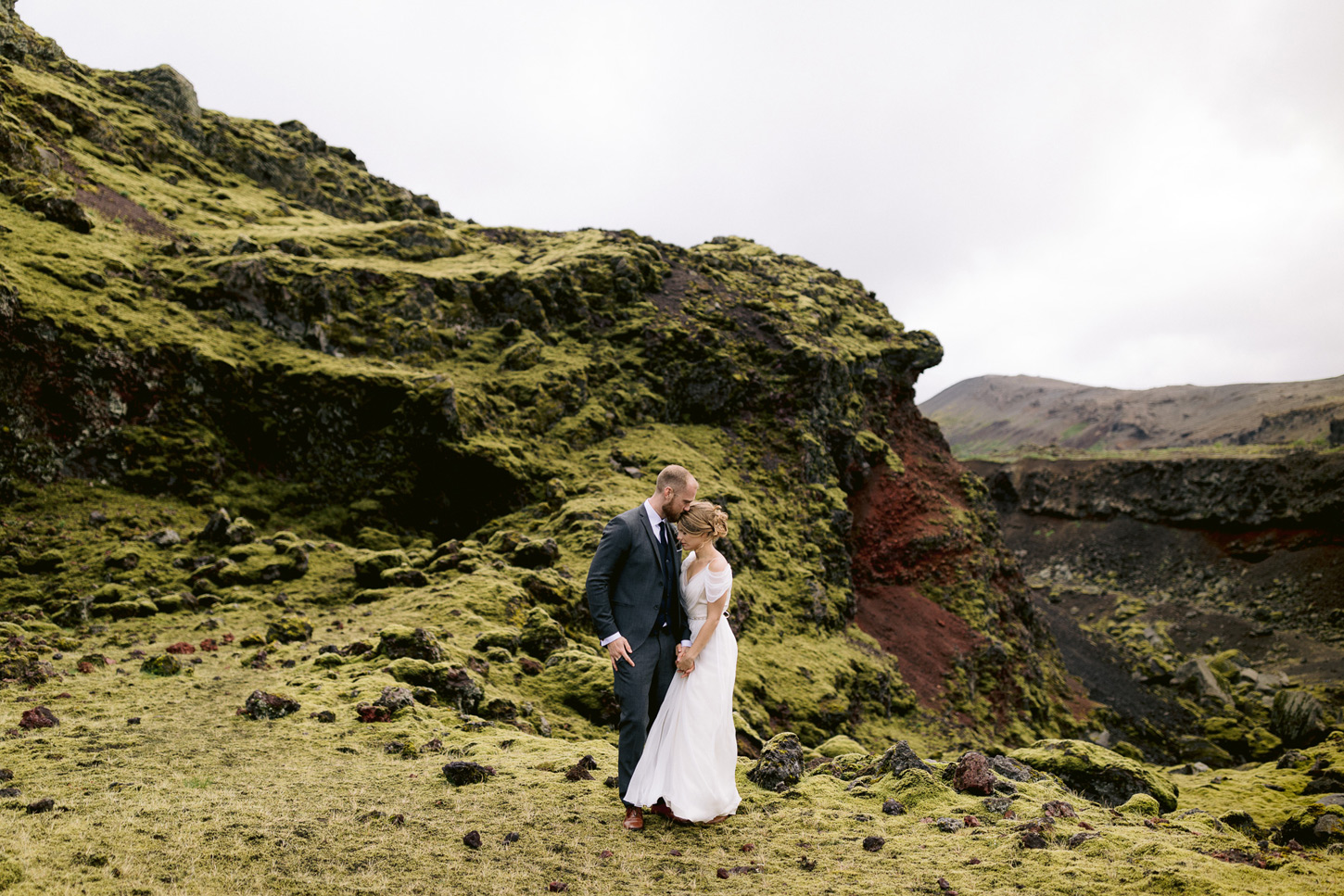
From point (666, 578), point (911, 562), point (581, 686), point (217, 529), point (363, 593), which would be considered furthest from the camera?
point (911, 562)

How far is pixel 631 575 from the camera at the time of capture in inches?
256

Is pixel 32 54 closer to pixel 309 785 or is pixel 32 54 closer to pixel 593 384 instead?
pixel 593 384

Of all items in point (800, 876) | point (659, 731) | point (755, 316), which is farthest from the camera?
point (755, 316)

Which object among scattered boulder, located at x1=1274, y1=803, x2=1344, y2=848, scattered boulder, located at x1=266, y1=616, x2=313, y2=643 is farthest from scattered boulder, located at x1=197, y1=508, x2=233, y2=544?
scattered boulder, located at x1=1274, y1=803, x2=1344, y2=848

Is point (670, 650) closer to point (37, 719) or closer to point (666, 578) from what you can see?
point (666, 578)

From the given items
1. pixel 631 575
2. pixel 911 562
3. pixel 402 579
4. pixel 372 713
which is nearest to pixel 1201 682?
pixel 911 562

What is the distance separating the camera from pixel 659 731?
635 cm

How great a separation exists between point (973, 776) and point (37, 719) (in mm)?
10755

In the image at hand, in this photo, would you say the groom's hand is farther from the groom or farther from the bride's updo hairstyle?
the bride's updo hairstyle

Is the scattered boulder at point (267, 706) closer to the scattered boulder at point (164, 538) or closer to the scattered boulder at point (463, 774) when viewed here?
the scattered boulder at point (463, 774)

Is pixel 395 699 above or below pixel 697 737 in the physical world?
A: below

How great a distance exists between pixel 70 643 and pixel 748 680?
1456 cm

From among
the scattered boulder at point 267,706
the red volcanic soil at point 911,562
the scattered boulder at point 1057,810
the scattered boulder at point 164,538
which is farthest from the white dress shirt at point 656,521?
the red volcanic soil at point 911,562

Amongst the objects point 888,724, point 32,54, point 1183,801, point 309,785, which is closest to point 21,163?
point 32,54
